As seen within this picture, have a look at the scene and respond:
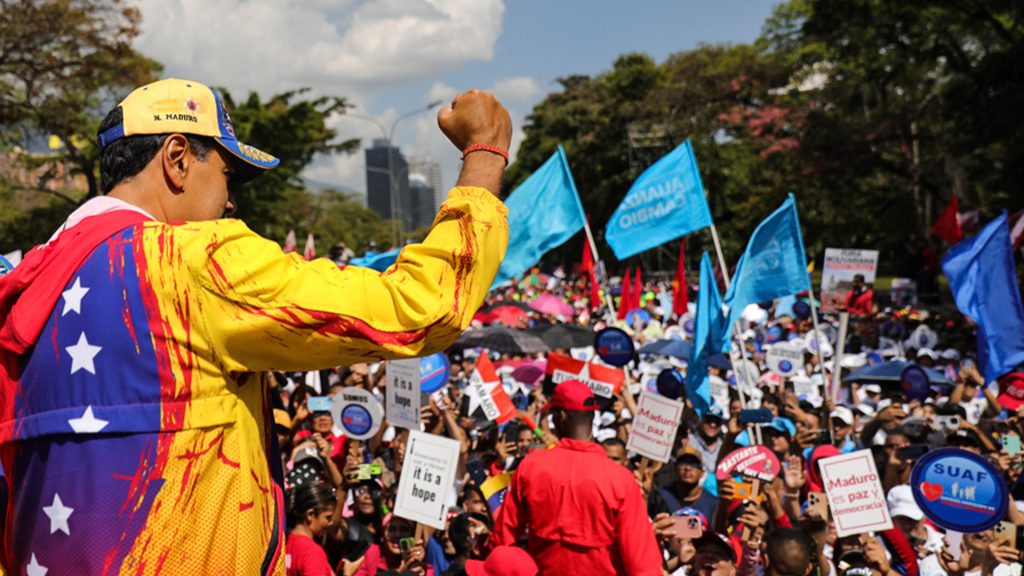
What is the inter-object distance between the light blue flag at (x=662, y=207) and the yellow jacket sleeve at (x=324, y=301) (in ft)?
27.4

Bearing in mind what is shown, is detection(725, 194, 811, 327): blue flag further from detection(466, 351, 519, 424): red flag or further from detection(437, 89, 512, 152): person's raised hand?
detection(437, 89, 512, 152): person's raised hand

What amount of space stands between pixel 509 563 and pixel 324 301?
2.36m

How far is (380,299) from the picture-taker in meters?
1.42

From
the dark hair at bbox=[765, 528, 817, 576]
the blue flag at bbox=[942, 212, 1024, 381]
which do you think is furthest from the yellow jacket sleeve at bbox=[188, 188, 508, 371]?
the blue flag at bbox=[942, 212, 1024, 381]

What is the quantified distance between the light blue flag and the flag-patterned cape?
8.41 metres

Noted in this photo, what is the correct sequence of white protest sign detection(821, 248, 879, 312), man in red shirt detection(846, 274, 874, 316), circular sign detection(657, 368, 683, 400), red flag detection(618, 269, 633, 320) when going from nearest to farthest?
circular sign detection(657, 368, 683, 400) → white protest sign detection(821, 248, 879, 312) → red flag detection(618, 269, 633, 320) → man in red shirt detection(846, 274, 874, 316)

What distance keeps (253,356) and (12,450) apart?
440 millimetres

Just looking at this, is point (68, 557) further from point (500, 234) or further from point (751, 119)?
point (751, 119)

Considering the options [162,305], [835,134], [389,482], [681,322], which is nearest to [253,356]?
[162,305]

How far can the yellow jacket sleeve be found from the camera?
1404mm

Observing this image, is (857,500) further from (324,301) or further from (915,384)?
(915,384)

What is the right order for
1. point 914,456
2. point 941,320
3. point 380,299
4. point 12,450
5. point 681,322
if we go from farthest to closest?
point 941,320 < point 681,322 < point 914,456 < point 12,450 < point 380,299

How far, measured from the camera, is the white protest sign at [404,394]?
6.77 m

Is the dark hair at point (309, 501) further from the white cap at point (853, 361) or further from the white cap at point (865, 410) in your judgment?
the white cap at point (853, 361)
